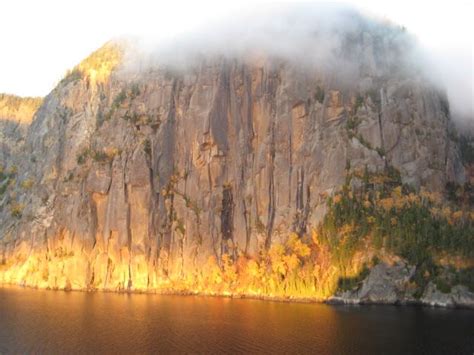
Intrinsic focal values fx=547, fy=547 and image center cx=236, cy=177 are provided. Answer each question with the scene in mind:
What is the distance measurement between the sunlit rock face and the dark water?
2494 centimetres

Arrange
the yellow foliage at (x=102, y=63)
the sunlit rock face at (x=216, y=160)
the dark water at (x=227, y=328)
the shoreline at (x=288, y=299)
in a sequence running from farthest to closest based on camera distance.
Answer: the yellow foliage at (x=102, y=63), the sunlit rock face at (x=216, y=160), the shoreline at (x=288, y=299), the dark water at (x=227, y=328)

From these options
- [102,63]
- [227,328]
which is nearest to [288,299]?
[227,328]

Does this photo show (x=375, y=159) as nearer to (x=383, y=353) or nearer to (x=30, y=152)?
(x=383, y=353)

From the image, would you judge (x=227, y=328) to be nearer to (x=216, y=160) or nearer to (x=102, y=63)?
(x=216, y=160)

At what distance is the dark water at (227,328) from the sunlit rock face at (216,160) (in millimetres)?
24940

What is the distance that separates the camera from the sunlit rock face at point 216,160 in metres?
123

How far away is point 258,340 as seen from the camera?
6925cm

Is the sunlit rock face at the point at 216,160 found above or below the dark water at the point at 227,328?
above

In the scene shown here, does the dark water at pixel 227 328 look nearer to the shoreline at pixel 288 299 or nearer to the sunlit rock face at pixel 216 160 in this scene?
the shoreline at pixel 288 299

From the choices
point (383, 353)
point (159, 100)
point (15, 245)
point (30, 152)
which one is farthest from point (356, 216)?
point (30, 152)

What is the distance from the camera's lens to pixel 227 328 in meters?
76.7

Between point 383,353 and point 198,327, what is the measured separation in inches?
1056

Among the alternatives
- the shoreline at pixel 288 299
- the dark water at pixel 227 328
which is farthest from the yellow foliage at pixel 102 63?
the dark water at pixel 227 328

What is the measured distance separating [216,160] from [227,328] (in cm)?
6114
